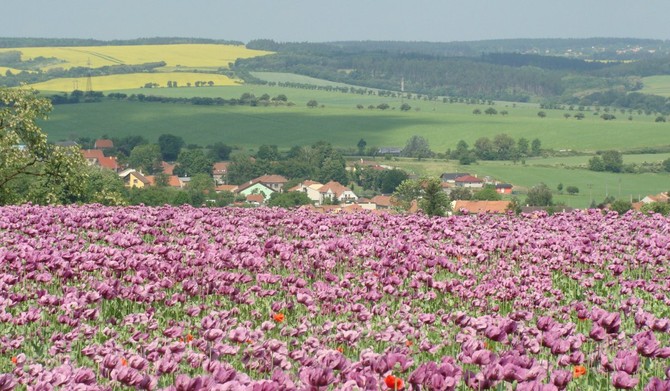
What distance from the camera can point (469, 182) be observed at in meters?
160

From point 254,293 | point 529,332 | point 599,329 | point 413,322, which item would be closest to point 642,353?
point 599,329

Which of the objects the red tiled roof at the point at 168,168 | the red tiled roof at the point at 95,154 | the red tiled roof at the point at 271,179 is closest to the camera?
the red tiled roof at the point at 271,179

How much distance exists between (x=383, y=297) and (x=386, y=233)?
13.1 feet

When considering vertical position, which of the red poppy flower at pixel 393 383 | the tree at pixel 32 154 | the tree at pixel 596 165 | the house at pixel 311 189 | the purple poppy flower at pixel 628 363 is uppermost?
the red poppy flower at pixel 393 383

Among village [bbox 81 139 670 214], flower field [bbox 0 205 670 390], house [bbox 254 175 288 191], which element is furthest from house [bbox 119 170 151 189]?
flower field [bbox 0 205 670 390]

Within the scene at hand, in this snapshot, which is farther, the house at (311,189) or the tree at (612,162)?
the tree at (612,162)

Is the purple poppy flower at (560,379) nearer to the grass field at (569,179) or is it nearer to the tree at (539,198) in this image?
the tree at (539,198)

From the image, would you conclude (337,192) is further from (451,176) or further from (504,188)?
(504,188)

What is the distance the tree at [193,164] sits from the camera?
623 feet

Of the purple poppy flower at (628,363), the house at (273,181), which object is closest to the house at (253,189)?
the house at (273,181)

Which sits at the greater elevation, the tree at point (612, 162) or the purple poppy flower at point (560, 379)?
the purple poppy flower at point (560, 379)

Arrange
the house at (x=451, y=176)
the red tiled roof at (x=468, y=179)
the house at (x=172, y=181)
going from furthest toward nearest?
the house at (x=172, y=181), the house at (x=451, y=176), the red tiled roof at (x=468, y=179)

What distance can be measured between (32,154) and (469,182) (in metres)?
127

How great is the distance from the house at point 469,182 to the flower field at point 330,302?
136639mm
